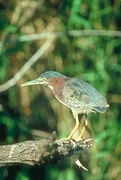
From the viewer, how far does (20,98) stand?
15.8 ft

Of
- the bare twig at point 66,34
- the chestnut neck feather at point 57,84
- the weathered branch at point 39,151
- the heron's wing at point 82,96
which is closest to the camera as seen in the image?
the weathered branch at point 39,151

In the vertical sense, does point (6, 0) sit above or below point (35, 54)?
above

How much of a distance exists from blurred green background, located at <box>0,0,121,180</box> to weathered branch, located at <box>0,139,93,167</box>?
1422 mm

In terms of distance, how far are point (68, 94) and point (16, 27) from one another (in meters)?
1.58

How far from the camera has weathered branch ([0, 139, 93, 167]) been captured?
2.62 meters

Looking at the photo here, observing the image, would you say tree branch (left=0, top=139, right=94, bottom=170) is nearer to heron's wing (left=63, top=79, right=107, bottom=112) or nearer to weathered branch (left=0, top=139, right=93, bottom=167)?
weathered branch (left=0, top=139, right=93, bottom=167)

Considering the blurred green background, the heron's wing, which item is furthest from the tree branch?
the blurred green background

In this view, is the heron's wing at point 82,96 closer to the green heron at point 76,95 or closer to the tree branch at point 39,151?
the green heron at point 76,95

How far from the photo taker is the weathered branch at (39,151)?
262 centimetres

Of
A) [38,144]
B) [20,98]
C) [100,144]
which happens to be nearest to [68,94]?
[38,144]

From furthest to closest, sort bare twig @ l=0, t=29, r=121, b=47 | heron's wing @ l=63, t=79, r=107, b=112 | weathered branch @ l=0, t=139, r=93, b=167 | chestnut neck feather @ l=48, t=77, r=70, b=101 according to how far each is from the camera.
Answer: bare twig @ l=0, t=29, r=121, b=47 < chestnut neck feather @ l=48, t=77, r=70, b=101 < heron's wing @ l=63, t=79, r=107, b=112 < weathered branch @ l=0, t=139, r=93, b=167

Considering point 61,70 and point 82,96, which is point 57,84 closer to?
point 82,96

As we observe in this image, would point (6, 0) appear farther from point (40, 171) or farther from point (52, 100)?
point (40, 171)

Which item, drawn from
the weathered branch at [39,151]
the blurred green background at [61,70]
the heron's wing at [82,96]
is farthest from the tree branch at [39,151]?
the blurred green background at [61,70]
